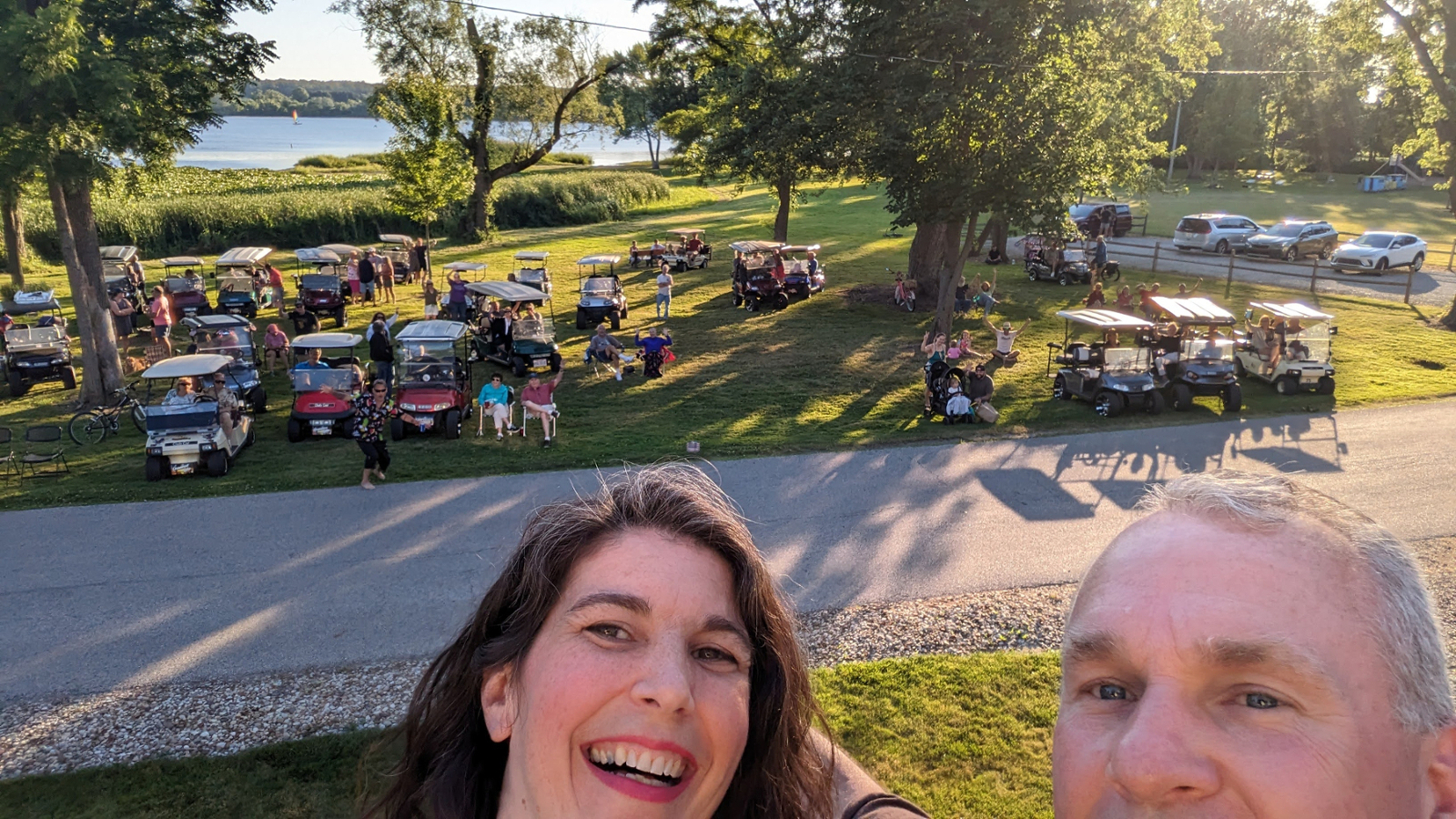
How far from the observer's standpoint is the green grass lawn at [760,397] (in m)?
14.2

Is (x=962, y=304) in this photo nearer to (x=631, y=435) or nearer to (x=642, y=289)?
(x=642, y=289)

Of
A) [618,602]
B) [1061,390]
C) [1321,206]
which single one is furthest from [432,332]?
[1321,206]

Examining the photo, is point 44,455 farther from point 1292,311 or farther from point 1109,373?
point 1292,311

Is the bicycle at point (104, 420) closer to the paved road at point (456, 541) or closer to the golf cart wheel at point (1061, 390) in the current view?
the paved road at point (456, 541)

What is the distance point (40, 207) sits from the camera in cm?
4088

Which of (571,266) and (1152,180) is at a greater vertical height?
(1152,180)

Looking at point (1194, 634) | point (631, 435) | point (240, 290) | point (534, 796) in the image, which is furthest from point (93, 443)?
point (1194, 634)

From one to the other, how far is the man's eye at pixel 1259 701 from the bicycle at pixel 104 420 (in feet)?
59.1

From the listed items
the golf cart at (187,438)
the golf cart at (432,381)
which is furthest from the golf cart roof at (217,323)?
the golf cart at (432,381)

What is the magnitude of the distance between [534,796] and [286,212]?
50.9 meters

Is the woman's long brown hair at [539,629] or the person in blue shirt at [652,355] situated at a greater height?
the woman's long brown hair at [539,629]

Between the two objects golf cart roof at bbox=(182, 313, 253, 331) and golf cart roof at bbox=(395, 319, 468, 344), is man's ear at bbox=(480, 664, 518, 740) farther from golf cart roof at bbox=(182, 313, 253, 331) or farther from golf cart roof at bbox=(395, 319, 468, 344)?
golf cart roof at bbox=(182, 313, 253, 331)

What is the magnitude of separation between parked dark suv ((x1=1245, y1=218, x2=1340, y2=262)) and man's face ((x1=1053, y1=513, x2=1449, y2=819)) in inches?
1634

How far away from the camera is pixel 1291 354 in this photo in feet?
60.1
